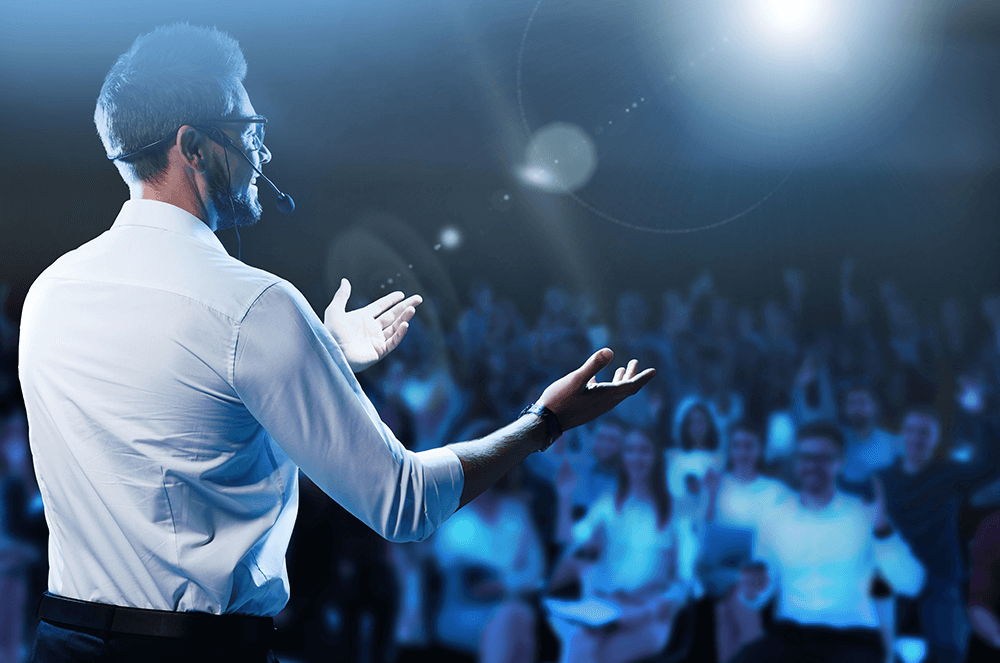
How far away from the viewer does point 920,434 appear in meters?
2.24

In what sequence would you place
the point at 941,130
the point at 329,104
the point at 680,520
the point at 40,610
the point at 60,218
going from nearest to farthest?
1. the point at 40,610
2. the point at 680,520
3. the point at 60,218
4. the point at 329,104
5. the point at 941,130

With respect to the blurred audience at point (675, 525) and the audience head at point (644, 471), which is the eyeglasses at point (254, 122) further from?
the audience head at point (644, 471)

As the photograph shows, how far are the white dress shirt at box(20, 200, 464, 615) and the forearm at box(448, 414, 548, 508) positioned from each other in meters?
0.02

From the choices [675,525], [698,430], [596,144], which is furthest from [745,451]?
[596,144]

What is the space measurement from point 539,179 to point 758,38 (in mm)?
1031

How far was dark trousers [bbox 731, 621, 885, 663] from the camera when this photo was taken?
2053 mm

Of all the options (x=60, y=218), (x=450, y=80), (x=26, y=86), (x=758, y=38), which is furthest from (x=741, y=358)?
(x=26, y=86)

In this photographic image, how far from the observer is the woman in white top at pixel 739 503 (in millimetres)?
2109

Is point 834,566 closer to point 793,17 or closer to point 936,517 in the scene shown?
point 936,517

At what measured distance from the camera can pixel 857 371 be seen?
7.92 ft

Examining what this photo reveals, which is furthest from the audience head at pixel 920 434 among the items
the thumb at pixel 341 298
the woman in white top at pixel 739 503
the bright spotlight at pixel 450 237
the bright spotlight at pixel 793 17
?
the thumb at pixel 341 298

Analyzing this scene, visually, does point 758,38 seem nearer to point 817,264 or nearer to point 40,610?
point 817,264

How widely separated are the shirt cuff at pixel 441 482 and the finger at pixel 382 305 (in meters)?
0.34

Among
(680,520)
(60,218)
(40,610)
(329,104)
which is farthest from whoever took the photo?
(329,104)
